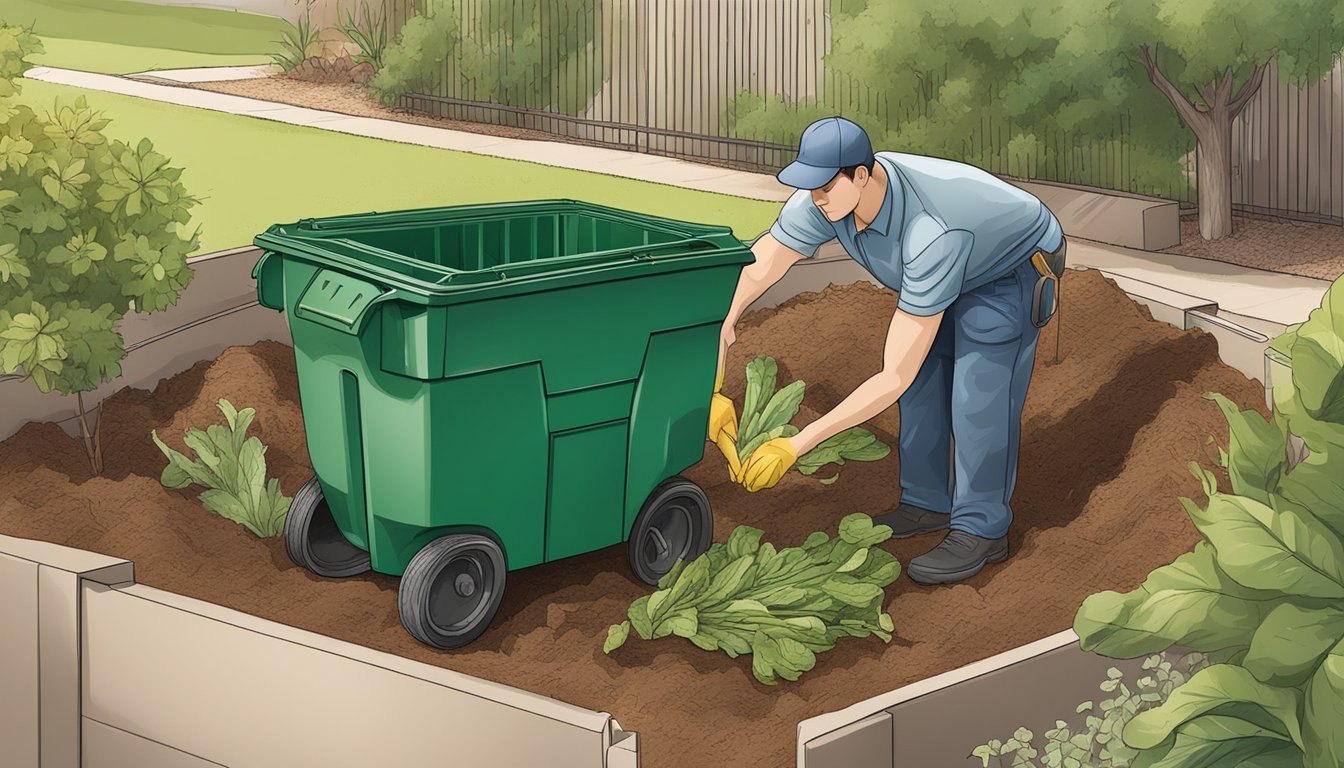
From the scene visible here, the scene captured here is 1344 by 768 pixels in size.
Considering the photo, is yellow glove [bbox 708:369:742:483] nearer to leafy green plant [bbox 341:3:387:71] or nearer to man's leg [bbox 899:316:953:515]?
man's leg [bbox 899:316:953:515]

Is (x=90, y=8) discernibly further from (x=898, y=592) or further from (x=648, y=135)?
(x=898, y=592)

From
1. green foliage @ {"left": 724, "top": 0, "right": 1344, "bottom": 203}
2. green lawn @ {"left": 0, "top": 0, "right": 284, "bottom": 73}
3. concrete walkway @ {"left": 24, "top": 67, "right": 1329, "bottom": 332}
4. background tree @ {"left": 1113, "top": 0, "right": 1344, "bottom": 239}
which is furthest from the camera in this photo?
green lawn @ {"left": 0, "top": 0, "right": 284, "bottom": 73}

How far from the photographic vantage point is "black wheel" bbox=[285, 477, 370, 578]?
16.9 ft

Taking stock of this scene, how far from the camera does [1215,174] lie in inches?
459

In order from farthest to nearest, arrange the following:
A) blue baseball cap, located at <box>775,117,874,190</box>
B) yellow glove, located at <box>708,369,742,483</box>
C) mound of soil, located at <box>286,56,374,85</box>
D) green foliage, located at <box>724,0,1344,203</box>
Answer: mound of soil, located at <box>286,56,374,85</box>
green foliage, located at <box>724,0,1344,203</box>
yellow glove, located at <box>708,369,742,483</box>
blue baseball cap, located at <box>775,117,874,190</box>

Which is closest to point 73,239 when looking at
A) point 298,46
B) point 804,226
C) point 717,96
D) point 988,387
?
point 804,226

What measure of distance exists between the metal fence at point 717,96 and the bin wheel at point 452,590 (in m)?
8.14

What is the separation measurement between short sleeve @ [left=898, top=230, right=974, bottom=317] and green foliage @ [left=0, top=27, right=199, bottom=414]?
2.38 metres

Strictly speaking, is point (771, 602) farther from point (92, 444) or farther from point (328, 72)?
point (328, 72)

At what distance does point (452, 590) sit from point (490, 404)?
0.54 m

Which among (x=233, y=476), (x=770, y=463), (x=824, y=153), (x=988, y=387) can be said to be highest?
(x=824, y=153)

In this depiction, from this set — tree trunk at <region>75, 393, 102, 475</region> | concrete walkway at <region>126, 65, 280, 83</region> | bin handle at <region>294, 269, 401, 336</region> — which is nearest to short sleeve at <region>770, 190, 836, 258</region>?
bin handle at <region>294, 269, 401, 336</region>

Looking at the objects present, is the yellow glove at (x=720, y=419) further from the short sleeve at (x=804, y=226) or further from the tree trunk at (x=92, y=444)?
the tree trunk at (x=92, y=444)

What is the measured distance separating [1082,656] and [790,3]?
11.0m
